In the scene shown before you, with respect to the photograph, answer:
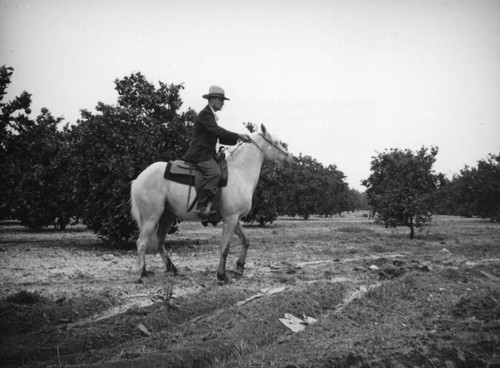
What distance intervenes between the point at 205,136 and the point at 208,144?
196 millimetres

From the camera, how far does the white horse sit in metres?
8.15

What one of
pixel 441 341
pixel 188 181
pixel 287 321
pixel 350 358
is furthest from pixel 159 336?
pixel 188 181

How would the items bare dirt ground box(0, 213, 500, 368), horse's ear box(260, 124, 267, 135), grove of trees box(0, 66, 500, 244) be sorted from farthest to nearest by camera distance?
horse's ear box(260, 124, 267, 135) < grove of trees box(0, 66, 500, 244) < bare dirt ground box(0, 213, 500, 368)

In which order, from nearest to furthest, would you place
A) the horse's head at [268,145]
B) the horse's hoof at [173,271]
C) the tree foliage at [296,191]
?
1. the horse's hoof at [173,271]
2. the horse's head at [268,145]
3. the tree foliage at [296,191]

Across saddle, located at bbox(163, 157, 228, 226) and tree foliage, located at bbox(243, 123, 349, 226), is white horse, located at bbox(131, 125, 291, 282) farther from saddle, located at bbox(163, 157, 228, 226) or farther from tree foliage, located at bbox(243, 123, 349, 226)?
tree foliage, located at bbox(243, 123, 349, 226)

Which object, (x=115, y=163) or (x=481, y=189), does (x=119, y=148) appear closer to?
(x=115, y=163)

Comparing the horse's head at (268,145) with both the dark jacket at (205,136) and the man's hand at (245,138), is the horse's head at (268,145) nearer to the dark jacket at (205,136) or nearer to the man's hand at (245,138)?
the man's hand at (245,138)

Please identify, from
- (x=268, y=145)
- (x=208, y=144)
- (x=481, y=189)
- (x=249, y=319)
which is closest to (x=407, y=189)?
(x=268, y=145)

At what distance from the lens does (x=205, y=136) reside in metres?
8.13

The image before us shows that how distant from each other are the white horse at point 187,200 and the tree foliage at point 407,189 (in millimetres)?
13461

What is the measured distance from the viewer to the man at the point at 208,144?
7902 millimetres

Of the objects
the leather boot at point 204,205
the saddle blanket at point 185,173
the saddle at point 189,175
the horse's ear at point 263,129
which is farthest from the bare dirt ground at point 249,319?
the horse's ear at point 263,129

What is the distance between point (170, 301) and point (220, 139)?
13.3 ft

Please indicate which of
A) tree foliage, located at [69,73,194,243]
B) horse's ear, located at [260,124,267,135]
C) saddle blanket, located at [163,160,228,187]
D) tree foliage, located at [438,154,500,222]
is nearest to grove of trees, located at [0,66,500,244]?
tree foliage, located at [69,73,194,243]
